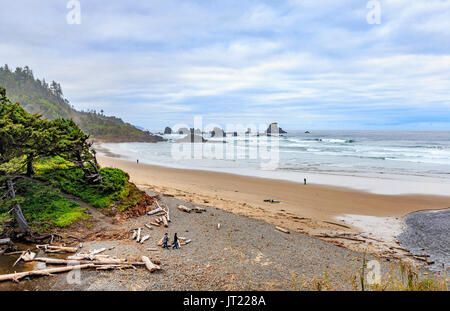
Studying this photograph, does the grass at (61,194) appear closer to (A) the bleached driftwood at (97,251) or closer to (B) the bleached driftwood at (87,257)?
(A) the bleached driftwood at (97,251)

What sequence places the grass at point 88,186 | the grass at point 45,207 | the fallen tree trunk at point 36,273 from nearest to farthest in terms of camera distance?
1. the fallen tree trunk at point 36,273
2. the grass at point 45,207
3. the grass at point 88,186

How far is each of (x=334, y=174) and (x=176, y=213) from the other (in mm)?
25256

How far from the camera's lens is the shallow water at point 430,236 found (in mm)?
12934

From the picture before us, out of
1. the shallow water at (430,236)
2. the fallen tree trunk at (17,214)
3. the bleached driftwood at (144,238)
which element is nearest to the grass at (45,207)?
the fallen tree trunk at (17,214)

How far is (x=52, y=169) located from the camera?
16969 millimetres

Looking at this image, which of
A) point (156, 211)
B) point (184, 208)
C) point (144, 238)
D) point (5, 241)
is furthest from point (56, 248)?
point (184, 208)

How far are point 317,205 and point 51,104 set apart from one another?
15444 centimetres

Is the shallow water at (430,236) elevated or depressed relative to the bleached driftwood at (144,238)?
depressed

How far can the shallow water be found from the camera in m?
12.9

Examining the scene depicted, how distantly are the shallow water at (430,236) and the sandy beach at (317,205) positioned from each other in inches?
27.0

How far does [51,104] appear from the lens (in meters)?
135

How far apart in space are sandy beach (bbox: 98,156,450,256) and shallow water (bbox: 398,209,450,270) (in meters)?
0.69

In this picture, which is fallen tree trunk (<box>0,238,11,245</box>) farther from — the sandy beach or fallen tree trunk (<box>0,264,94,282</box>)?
the sandy beach

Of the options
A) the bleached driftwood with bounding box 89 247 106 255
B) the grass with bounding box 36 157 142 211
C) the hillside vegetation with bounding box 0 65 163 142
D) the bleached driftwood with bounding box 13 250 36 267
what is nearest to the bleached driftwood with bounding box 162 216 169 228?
the grass with bounding box 36 157 142 211
